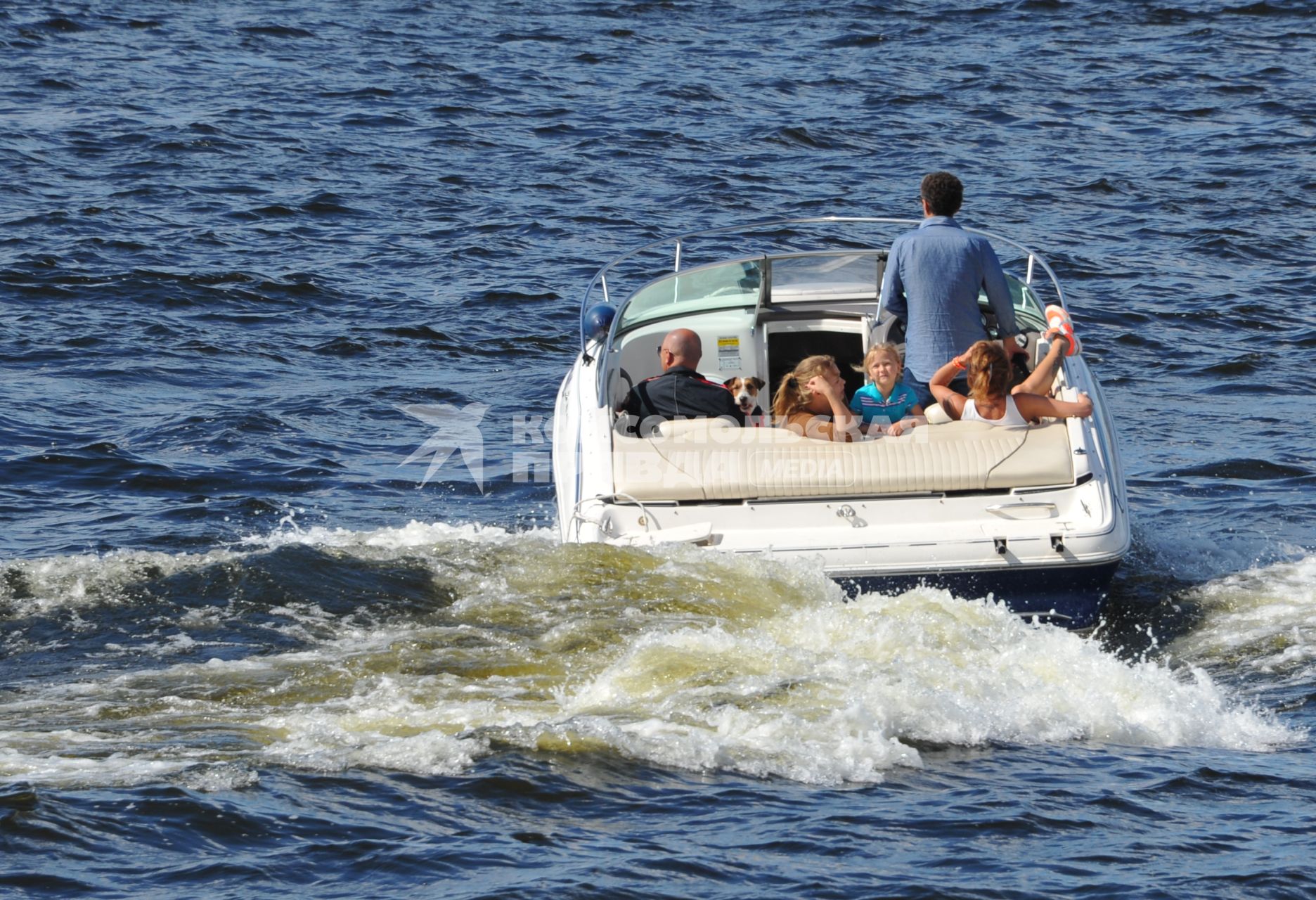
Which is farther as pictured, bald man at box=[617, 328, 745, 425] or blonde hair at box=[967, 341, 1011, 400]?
bald man at box=[617, 328, 745, 425]

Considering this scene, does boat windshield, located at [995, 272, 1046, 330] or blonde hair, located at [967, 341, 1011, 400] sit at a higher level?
boat windshield, located at [995, 272, 1046, 330]

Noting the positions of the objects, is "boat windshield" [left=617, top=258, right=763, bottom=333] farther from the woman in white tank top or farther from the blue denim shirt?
the woman in white tank top

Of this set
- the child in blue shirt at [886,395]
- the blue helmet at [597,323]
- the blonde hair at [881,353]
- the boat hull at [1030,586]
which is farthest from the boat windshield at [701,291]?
the boat hull at [1030,586]

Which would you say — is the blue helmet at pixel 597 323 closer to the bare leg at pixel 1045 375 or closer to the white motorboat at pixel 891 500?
the white motorboat at pixel 891 500

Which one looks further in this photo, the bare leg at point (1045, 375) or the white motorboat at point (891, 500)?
the bare leg at point (1045, 375)

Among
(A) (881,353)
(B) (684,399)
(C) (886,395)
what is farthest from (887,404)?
(B) (684,399)

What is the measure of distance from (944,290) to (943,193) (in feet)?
1.63

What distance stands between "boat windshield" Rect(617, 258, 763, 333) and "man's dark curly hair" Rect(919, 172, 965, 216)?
1432mm

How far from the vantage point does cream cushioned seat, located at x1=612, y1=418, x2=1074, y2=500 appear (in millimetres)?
6578

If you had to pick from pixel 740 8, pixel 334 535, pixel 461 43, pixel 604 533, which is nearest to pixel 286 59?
pixel 461 43

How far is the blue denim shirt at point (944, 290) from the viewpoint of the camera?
7254 mm

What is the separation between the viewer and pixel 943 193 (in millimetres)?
7438

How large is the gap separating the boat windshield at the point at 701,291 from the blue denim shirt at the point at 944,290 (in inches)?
59.1

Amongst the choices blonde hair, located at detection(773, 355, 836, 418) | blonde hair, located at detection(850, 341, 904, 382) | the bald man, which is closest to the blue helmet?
the bald man
